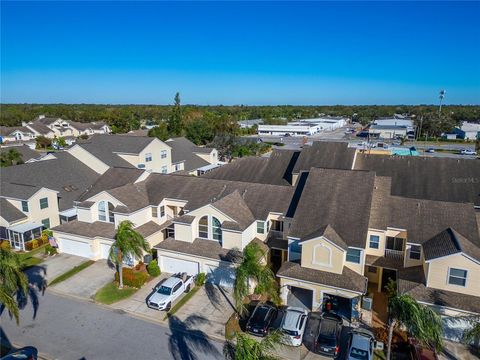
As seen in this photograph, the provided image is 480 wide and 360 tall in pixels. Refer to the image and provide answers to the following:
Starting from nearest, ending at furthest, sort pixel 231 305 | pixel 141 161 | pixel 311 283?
pixel 311 283, pixel 231 305, pixel 141 161

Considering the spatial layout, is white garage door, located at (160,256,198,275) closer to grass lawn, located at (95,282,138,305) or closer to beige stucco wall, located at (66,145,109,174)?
grass lawn, located at (95,282,138,305)

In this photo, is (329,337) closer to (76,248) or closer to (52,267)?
A: (76,248)

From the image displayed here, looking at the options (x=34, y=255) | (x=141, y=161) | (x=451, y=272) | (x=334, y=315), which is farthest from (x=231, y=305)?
(x=141, y=161)

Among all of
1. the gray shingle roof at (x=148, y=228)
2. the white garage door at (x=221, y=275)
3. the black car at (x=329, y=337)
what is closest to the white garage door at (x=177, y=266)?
the white garage door at (x=221, y=275)

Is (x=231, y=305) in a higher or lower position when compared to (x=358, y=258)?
lower

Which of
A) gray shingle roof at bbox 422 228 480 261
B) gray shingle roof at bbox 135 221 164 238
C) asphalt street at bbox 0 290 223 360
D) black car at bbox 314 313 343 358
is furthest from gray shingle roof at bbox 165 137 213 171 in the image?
gray shingle roof at bbox 422 228 480 261

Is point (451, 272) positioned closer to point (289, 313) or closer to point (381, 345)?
point (381, 345)
